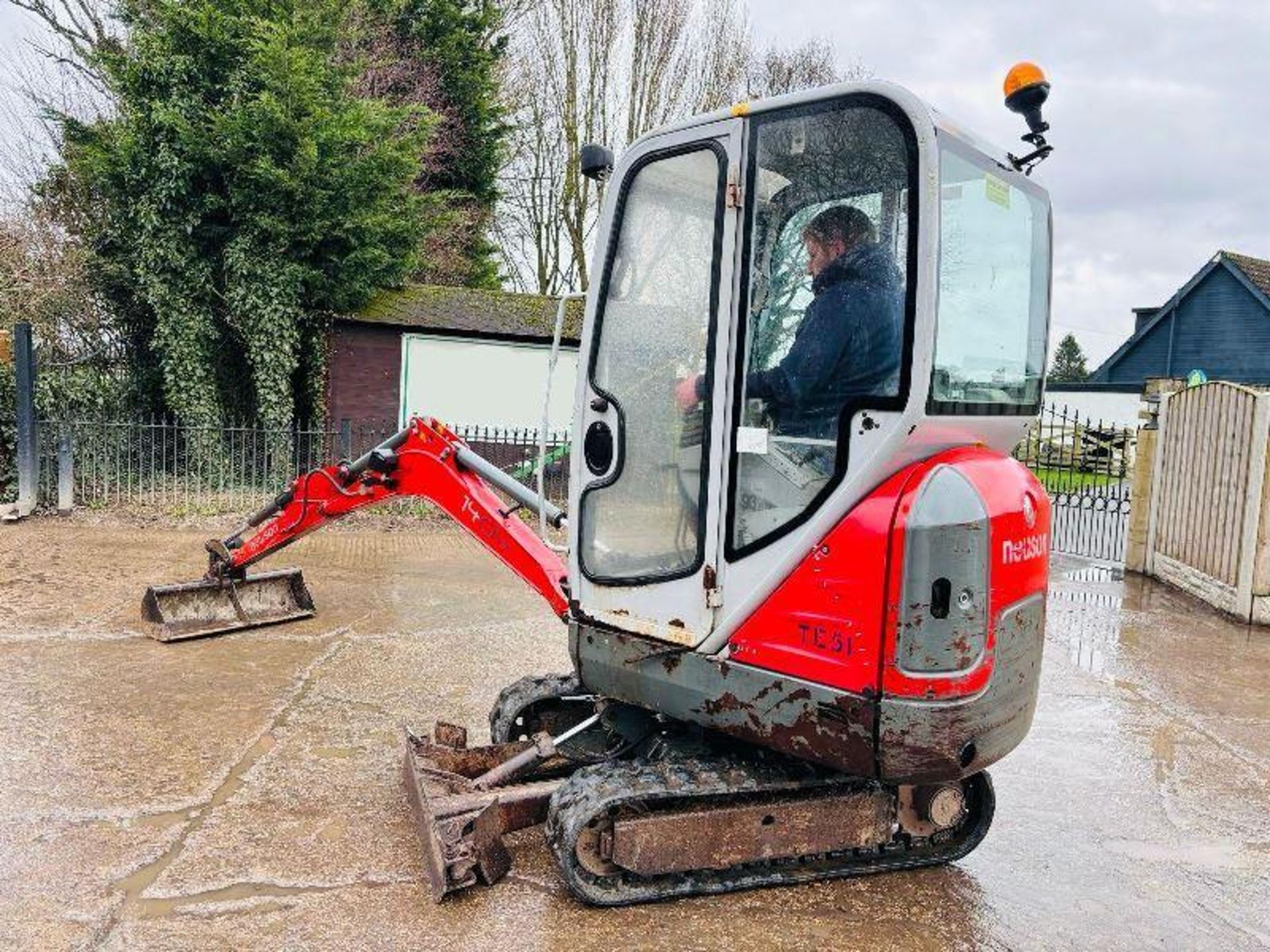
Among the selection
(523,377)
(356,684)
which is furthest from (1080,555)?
(356,684)

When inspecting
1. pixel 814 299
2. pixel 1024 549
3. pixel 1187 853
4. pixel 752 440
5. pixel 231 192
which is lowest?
pixel 1187 853

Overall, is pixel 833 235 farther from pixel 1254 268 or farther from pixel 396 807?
pixel 1254 268

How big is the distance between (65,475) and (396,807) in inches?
320

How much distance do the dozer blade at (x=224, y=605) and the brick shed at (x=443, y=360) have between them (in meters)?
6.81

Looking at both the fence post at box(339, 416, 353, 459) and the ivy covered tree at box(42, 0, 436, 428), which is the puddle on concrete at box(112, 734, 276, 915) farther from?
the ivy covered tree at box(42, 0, 436, 428)

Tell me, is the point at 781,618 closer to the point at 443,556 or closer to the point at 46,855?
the point at 46,855

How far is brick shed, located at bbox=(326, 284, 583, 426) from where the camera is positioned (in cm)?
1334

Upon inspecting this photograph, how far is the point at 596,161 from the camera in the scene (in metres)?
3.45

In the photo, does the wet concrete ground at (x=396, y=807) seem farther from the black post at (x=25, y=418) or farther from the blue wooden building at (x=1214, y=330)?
the blue wooden building at (x=1214, y=330)

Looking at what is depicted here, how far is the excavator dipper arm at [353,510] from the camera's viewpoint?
436 centimetres

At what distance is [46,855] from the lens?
3.31m

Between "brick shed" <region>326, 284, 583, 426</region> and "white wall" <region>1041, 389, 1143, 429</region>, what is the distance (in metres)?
20.5

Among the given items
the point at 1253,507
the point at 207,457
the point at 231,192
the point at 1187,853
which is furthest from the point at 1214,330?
the point at 1187,853

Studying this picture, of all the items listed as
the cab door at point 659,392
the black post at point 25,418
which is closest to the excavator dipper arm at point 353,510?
the cab door at point 659,392
